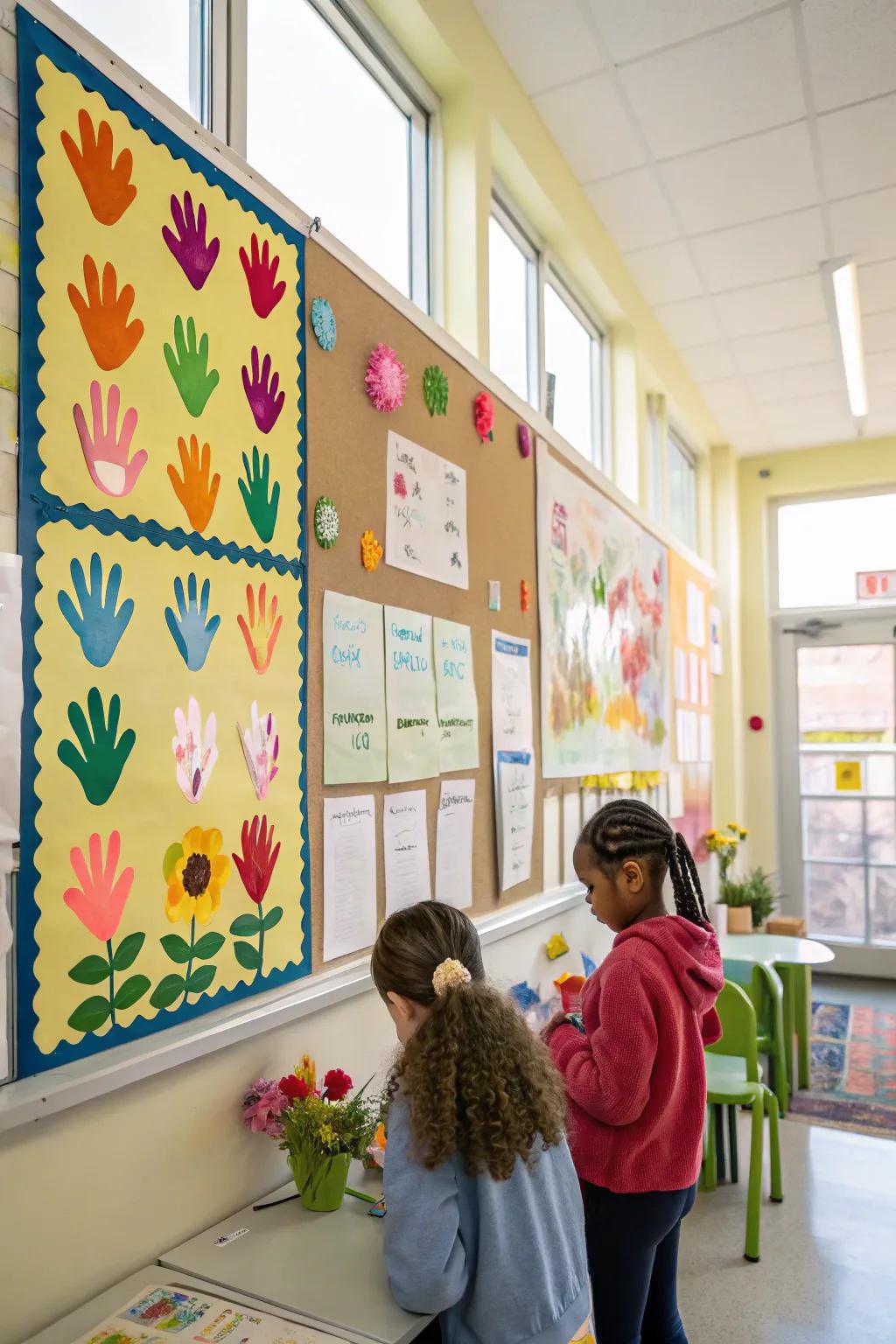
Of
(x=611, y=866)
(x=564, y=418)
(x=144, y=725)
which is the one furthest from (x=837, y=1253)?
(x=564, y=418)

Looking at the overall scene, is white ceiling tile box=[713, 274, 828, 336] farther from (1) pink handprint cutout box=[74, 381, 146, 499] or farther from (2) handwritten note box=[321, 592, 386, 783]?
(1) pink handprint cutout box=[74, 381, 146, 499]

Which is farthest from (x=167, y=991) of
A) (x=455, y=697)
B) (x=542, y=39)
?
(x=542, y=39)

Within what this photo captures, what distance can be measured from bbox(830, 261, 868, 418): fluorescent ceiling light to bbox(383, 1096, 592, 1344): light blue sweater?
3505mm

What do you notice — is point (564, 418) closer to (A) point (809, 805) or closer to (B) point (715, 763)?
(B) point (715, 763)

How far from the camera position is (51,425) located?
Result: 1182 millimetres

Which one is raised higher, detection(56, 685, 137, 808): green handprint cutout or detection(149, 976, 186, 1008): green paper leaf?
detection(56, 685, 137, 808): green handprint cutout

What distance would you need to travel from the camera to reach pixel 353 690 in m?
1.76

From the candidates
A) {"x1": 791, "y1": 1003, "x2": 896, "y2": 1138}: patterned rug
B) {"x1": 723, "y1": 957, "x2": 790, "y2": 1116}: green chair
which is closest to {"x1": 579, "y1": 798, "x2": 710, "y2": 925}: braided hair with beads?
{"x1": 723, "y1": 957, "x2": 790, "y2": 1116}: green chair

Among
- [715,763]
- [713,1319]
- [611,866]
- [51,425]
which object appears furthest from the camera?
[715,763]

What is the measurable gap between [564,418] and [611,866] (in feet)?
7.21

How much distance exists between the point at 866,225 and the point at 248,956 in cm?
327

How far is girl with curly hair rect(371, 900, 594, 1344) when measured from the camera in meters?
1.13

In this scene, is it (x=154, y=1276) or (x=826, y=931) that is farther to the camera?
(x=826, y=931)

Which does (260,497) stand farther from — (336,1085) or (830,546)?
(830,546)
